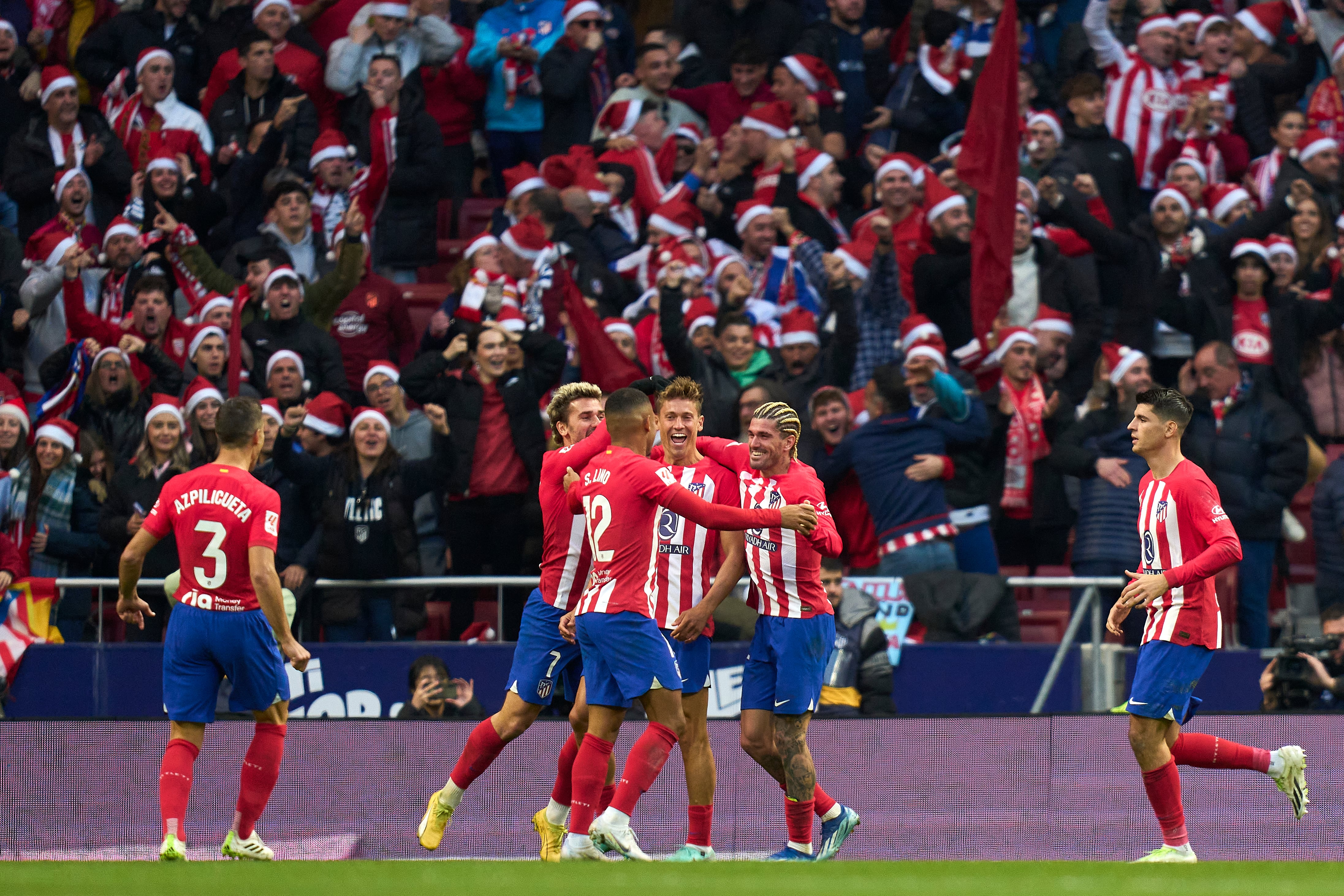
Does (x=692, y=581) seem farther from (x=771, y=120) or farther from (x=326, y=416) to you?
(x=771, y=120)

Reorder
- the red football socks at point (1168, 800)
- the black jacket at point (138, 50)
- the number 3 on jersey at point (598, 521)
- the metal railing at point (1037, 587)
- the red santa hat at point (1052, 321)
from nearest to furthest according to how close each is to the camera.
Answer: the number 3 on jersey at point (598, 521) → the red football socks at point (1168, 800) → the metal railing at point (1037, 587) → the red santa hat at point (1052, 321) → the black jacket at point (138, 50)

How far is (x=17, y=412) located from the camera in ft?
40.6

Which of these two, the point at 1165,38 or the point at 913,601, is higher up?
the point at 1165,38

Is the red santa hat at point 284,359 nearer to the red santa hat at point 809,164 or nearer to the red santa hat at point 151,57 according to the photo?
the red santa hat at point 151,57

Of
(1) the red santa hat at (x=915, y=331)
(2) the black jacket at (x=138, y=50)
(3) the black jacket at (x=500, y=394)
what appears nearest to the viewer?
(3) the black jacket at (x=500, y=394)

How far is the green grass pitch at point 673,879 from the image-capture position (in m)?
6.56

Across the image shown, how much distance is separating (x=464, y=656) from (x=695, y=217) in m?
4.74

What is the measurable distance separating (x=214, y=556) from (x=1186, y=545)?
4536mm

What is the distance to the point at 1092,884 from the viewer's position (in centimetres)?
689

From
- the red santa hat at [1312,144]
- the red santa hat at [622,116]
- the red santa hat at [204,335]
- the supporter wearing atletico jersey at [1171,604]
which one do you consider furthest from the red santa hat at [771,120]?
the supporter wearing atletico jersey at [1171,604]

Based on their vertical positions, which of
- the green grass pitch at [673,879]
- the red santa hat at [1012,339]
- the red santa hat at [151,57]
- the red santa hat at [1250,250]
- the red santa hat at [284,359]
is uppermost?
the red santa hat at [151,57]

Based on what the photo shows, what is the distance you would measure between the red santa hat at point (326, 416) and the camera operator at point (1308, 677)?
6421mm

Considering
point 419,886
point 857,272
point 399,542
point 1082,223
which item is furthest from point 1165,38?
point 419,886

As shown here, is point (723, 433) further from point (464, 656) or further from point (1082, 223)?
point (1082, 223)
